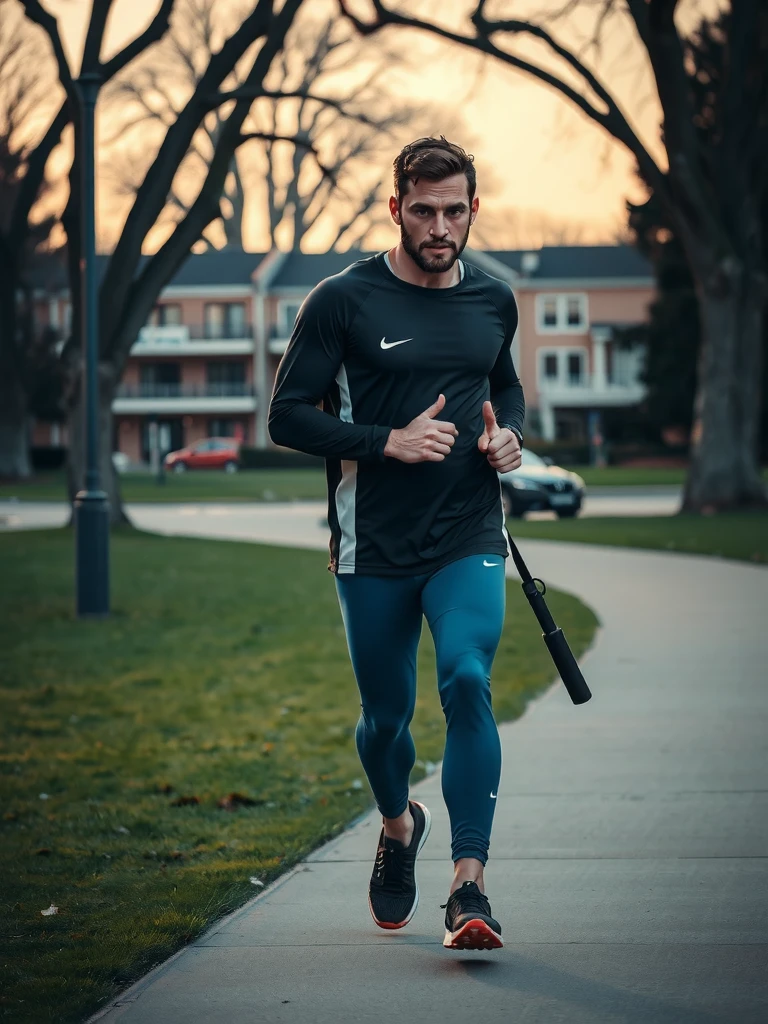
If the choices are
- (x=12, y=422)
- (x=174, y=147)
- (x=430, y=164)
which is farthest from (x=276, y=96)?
(x=12, y=422)

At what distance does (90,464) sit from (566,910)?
9.99m

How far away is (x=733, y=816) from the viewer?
6.02 metres

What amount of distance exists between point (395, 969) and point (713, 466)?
80.1 feet

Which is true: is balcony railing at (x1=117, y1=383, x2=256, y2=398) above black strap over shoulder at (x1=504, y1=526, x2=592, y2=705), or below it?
above

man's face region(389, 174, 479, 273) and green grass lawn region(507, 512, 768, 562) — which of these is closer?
man's face region(389, 174, 479, 273)

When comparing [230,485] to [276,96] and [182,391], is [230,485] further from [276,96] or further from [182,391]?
[182,391]

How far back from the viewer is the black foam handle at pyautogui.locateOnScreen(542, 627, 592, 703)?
184 inches

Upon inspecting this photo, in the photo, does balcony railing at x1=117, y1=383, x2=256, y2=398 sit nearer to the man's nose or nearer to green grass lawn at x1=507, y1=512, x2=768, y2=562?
green grass lawn at x1=507, y1=512, x2=768, y2=562

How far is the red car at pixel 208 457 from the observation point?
219 ft

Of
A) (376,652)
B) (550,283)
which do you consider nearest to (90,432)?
(376,652)

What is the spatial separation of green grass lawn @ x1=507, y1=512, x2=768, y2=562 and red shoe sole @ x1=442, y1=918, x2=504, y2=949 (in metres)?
14.5

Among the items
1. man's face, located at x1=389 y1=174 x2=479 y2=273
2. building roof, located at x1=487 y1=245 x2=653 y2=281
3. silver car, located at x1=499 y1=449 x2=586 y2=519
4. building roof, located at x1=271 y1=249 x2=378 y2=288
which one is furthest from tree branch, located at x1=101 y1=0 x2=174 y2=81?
building roof, located at x1=487 y1=245 x2=653 y2=281

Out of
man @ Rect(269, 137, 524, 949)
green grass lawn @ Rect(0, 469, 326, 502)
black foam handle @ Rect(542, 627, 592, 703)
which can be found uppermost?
man @ Rect(269, 137, 524, 949)

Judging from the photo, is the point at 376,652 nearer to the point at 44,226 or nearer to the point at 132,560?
the point at 132,560
